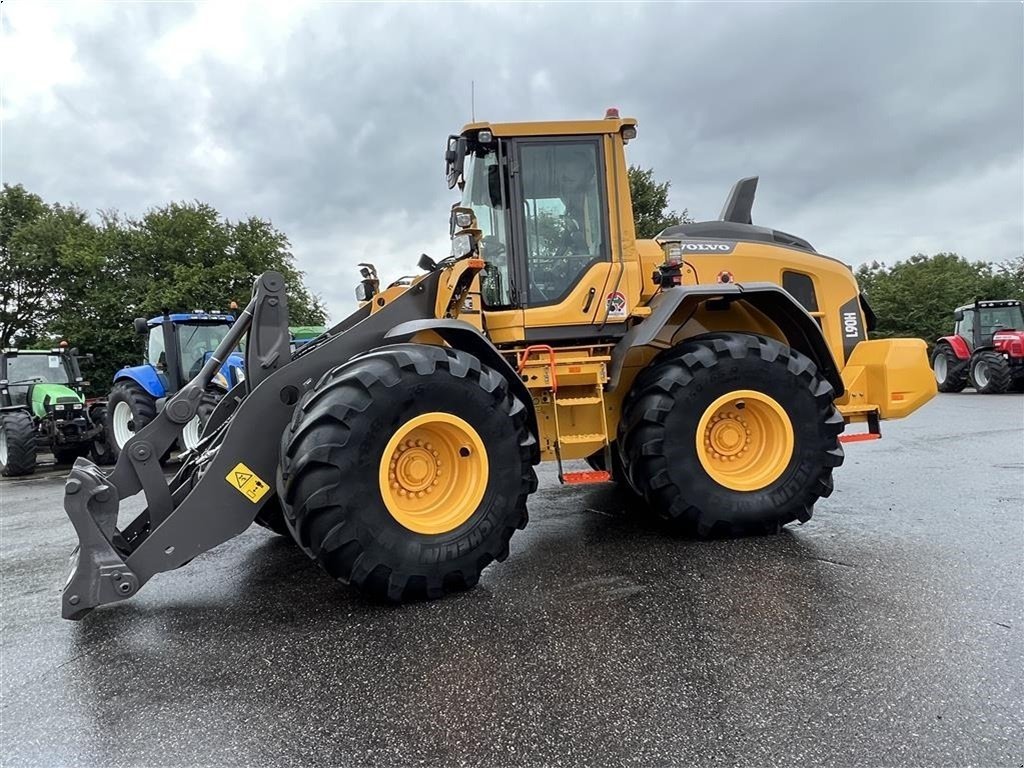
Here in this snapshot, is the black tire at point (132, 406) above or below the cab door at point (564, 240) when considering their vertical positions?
below

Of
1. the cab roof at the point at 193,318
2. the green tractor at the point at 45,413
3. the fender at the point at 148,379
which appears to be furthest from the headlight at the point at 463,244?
the green tractor at the point at 45,413

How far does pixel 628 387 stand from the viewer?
4.45 m

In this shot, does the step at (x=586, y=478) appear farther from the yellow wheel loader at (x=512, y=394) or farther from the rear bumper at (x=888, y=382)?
the rear bumper at (x=888, y=382)

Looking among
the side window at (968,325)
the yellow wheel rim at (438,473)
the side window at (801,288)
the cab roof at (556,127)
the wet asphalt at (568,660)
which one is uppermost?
the cab roof at (556,127)

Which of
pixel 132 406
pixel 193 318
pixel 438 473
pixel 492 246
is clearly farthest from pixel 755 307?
pixel 132 406

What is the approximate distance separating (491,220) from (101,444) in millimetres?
10496

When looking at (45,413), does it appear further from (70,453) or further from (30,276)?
(30,276)

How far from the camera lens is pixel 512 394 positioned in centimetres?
362

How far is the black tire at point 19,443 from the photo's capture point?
10242 millimetres

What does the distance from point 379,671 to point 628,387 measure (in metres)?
2.56

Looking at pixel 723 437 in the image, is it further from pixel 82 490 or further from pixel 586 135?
pixel 82 490

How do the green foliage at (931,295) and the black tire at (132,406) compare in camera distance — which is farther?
the green foliage at (931,295)

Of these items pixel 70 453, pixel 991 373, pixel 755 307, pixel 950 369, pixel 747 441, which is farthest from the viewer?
pixel 950 369

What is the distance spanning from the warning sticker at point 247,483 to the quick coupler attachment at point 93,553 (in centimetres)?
59
